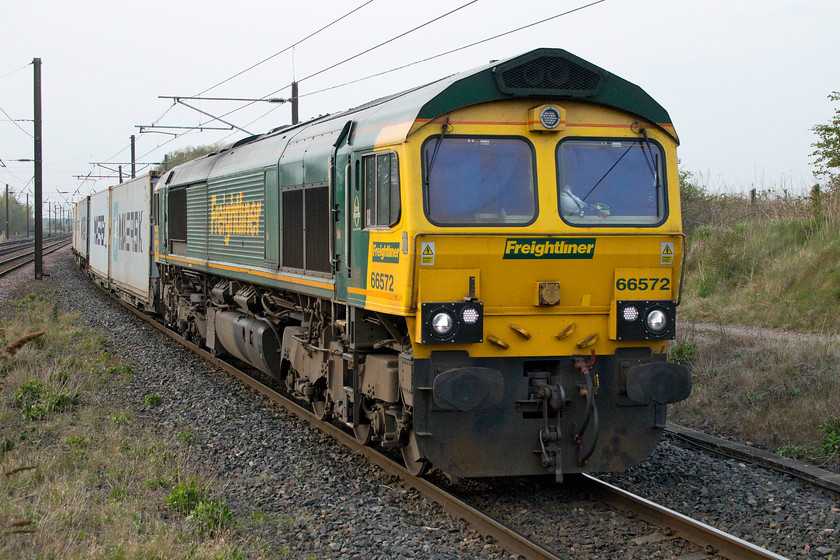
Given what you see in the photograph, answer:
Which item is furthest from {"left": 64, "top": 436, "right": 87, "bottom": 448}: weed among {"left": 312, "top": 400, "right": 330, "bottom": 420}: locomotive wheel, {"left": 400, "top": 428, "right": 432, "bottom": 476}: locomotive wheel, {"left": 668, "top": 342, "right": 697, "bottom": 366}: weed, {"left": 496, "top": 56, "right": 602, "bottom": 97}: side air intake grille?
{"left": 668, "top": 342, "right": 697, "bottom": 366}: weed

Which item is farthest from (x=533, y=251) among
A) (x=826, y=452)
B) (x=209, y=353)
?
(x=209, y=353)

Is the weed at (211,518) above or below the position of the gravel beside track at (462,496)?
above

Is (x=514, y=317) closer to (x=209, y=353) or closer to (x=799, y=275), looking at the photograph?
(x=209, y=353)

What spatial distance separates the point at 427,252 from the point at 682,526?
2.68 meters

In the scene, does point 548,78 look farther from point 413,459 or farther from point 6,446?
point 6,446

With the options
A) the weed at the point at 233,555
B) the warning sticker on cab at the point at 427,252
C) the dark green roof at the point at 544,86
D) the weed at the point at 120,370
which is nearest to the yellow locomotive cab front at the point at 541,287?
the warning sticker on cab at the point at 427,252

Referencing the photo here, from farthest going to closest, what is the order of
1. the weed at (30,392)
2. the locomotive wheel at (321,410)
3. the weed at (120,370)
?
the weed at (120,370) → the weed at (30,392) → the locomotive wheel at (321,410)

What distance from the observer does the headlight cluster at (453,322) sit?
20.5 ft

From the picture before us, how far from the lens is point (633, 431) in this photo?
6.86 metres

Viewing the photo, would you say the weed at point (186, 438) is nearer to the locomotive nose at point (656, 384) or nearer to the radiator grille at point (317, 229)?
the radiator grille at point (317, 229)

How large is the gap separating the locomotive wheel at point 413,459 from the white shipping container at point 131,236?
13048mm

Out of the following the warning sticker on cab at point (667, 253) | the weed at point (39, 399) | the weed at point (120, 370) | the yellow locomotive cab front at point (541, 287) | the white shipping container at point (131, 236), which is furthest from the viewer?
the white shipping container at point (131, 236)

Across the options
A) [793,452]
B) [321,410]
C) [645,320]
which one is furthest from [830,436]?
[321,410]

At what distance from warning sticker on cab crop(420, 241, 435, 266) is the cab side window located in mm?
378
